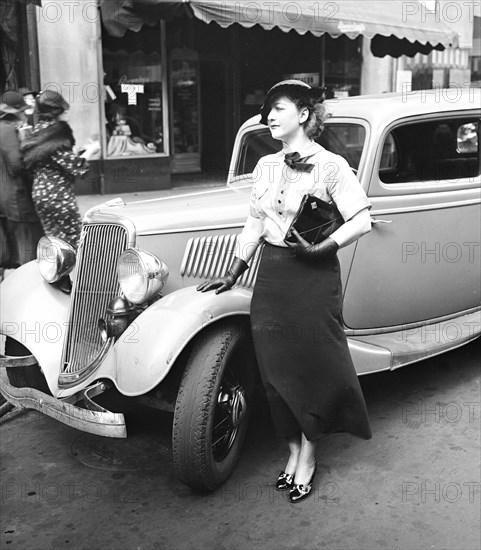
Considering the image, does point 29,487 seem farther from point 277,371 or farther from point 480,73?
point 480,73

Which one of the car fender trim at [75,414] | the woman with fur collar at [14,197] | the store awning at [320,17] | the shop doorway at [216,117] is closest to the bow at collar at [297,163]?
the car fender trim at [75,414]

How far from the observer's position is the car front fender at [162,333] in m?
2.91

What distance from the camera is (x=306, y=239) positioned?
2871mm

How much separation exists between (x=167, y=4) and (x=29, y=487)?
809cm

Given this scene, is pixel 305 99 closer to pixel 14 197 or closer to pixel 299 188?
pixel 299 188

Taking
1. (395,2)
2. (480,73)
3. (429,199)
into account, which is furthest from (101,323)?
(480,73)

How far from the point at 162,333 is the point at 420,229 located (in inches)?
72.0

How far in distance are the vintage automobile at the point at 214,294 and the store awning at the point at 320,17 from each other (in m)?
6.17

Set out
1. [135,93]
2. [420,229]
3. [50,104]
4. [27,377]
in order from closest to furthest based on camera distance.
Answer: [27,377], [420,229], [50,104], [135,93]

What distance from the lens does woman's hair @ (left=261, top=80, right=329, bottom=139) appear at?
2.87 metres

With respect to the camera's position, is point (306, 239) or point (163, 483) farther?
point (163, 483)

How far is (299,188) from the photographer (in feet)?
9.53

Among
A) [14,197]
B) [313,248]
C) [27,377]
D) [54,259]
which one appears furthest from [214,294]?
[14,197]

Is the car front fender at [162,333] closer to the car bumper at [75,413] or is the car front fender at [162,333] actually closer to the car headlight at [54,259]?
the car bumper at [75,413]
